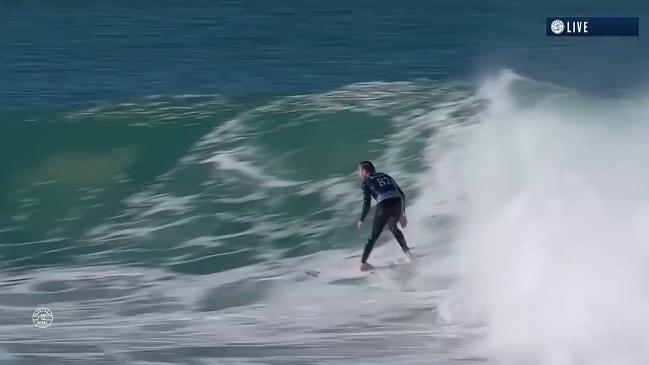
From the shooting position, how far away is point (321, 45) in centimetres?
649

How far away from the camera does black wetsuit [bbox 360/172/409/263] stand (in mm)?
6254

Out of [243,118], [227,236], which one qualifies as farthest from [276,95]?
[227,236]

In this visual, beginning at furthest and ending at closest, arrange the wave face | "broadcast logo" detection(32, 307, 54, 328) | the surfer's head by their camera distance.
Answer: the surfer's head
"broadcast logo" detection(32, 307, 54, 328)
the wave face

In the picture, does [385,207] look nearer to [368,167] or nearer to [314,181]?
[368,167]

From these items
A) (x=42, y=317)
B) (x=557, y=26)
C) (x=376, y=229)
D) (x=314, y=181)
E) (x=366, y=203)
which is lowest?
(x=42, y=317)

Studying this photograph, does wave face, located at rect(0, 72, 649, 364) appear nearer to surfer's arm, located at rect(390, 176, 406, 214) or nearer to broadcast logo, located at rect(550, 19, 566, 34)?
surfer's arm, located at rect(390, 176, 406, 214)

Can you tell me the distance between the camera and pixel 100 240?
638cm

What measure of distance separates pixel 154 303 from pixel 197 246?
38cm

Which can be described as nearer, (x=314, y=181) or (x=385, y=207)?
(x=385, y=207)

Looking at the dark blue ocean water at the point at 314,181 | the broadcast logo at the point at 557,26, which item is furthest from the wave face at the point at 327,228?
the broadcast logo at the point at 557,26

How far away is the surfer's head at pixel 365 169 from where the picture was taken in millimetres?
6410

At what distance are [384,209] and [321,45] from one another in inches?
38.1

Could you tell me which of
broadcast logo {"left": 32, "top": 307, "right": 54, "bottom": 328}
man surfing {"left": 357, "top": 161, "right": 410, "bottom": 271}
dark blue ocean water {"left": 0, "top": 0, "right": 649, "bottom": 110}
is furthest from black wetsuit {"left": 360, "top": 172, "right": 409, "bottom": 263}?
broadcast logo {"left": 32, "top": 307, "right": 54, "bottom": 328}

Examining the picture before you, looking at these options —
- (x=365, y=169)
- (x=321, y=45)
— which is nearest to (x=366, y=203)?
(x=365, y=169)
